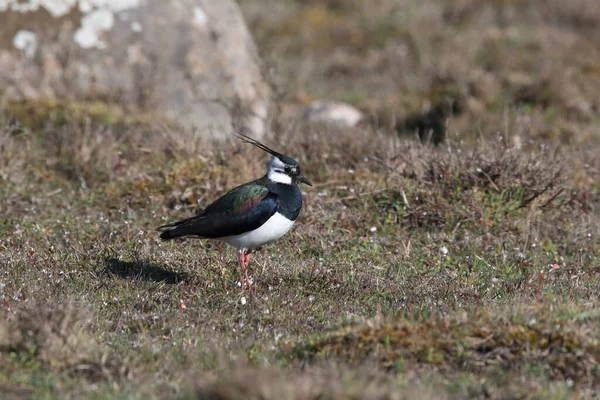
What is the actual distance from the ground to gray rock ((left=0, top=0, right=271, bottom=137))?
0.61m

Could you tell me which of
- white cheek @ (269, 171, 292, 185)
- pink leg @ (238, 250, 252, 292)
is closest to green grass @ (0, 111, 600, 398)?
pink leg @ (238, 250, 252, 292)

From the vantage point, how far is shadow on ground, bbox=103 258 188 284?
7301 millimetres

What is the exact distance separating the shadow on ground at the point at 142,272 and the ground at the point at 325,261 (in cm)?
3

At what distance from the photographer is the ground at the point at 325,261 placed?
5262 mm

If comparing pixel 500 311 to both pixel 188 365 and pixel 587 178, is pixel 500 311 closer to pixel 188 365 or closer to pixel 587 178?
pixel 188 365

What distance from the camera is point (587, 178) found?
10008 mm

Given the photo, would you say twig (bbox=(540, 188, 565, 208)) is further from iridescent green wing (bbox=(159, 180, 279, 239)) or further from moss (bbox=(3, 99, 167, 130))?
moss (bbox=(3, 99, 167, 130))

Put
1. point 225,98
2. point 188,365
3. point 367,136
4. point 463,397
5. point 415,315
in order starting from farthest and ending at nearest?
1. point 225,98
2. point 367,136
3. point 415,315
4. point 188,365
5. point 463,397

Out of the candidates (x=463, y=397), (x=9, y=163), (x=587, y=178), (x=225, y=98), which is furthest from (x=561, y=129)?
(x=463, y=397)

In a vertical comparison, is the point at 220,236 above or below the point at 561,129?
above

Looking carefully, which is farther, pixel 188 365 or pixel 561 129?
pixel 561 129

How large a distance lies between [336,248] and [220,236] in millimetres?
1580

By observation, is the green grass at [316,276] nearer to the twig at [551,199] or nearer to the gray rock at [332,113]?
the twig at [551,199]

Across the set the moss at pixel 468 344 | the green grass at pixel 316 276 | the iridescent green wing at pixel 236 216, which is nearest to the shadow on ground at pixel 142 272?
the green grass at pixel 316 276
